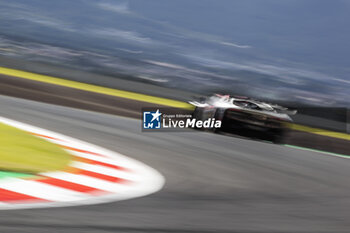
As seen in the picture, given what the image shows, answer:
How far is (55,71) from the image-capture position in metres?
12.2

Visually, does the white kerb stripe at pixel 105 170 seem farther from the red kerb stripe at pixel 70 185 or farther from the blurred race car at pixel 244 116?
the blurred race car at pixel 244 116

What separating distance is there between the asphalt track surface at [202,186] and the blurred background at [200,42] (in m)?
4.69

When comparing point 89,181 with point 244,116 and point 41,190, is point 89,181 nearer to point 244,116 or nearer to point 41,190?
point 41,190

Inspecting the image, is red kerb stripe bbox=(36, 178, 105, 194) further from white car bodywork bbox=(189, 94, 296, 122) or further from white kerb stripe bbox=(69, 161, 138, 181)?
white car bodywork bbox=(189, 94, 296, 122)

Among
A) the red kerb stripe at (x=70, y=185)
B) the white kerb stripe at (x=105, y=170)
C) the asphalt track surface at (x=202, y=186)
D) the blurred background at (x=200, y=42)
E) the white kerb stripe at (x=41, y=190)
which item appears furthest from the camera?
the blurred background at (x=200, y=42)

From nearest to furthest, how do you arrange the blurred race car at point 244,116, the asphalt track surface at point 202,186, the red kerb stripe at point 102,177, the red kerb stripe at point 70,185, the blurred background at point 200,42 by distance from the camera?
1. the asphalt track surface at point 202,186
2. the red kerb stripe at point 70,185
3. the red kerb stripe at point 102,177
4. the blurred race car at point 244,116
5. the blurred background at point 200,42

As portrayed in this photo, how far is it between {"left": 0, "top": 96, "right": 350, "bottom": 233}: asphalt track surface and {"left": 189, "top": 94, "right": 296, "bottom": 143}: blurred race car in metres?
0.25

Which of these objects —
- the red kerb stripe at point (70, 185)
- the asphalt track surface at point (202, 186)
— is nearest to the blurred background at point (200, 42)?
the asphalt track surface at point (202, 186)

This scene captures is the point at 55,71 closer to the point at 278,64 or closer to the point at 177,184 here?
the point at 177,184

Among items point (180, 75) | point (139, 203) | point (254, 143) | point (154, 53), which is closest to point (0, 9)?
point (154, 53)

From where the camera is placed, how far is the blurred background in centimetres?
1669

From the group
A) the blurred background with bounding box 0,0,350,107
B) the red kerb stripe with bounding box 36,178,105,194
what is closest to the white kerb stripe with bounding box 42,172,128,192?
the red kerb stripe with bounding box 36,178,105,194

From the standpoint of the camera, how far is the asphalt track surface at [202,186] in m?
3.40

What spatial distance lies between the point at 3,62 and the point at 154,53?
27.2 feet
